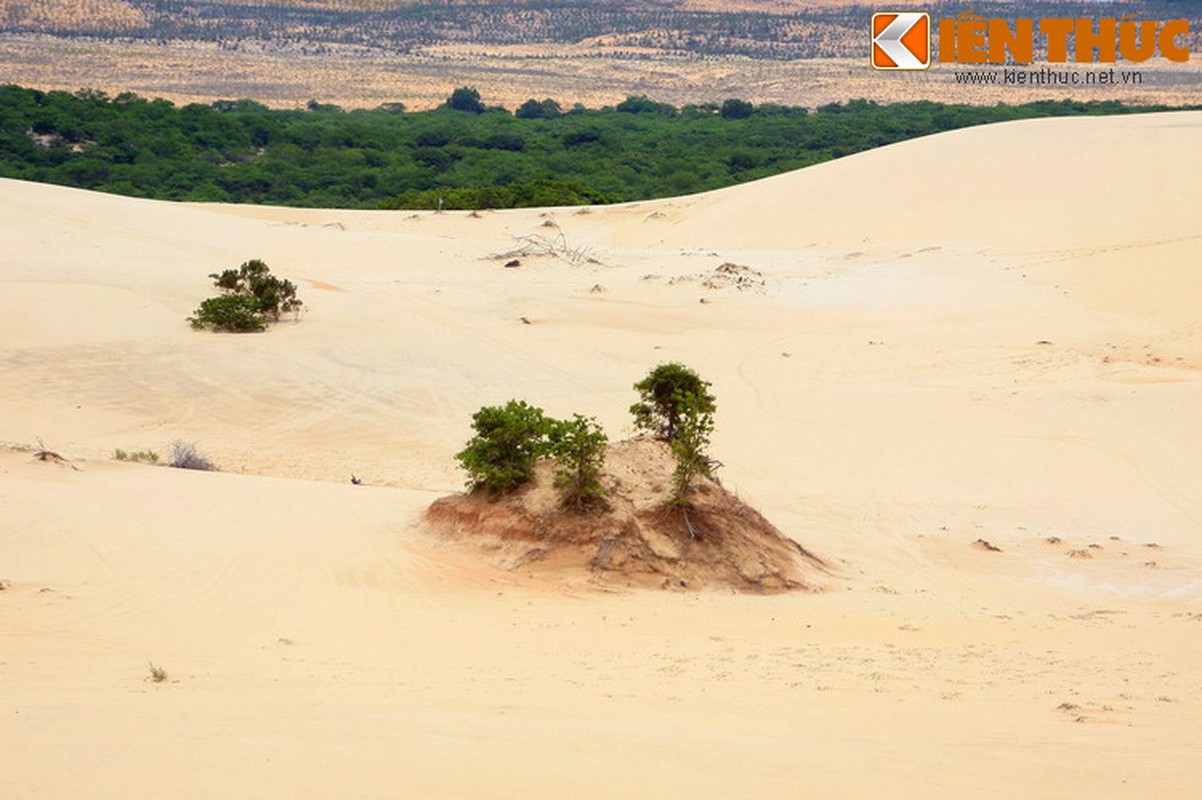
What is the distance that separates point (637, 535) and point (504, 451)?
1246 mm

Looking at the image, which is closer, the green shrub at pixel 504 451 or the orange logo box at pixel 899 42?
the green shrub at pixel 504 451

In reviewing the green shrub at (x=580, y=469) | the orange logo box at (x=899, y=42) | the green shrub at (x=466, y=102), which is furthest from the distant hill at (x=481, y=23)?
the green shrub at (x=580, y=469)

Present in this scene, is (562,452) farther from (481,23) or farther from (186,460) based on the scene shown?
(481,23)

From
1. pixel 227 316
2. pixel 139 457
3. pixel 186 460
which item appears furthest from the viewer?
pixel 227 316

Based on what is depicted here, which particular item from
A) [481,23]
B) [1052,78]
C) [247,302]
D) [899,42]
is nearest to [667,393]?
[247,302]

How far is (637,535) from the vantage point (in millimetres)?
9938

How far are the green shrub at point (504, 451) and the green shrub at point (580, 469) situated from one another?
0.35 metres

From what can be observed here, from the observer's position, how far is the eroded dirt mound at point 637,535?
977 centimetres

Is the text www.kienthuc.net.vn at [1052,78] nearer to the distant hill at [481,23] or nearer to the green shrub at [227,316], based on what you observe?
the distant hill at [481,23]

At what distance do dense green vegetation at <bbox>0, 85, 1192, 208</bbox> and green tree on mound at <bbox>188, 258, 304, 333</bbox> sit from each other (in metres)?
16.5

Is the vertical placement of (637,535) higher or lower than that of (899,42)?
lower

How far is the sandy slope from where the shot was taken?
615 cm

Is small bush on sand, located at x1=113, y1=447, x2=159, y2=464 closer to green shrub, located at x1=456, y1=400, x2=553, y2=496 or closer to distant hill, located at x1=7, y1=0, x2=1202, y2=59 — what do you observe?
green shrub, located at x1=456, y1=400, x2=553, y2=496

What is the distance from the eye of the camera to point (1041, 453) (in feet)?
48.9
